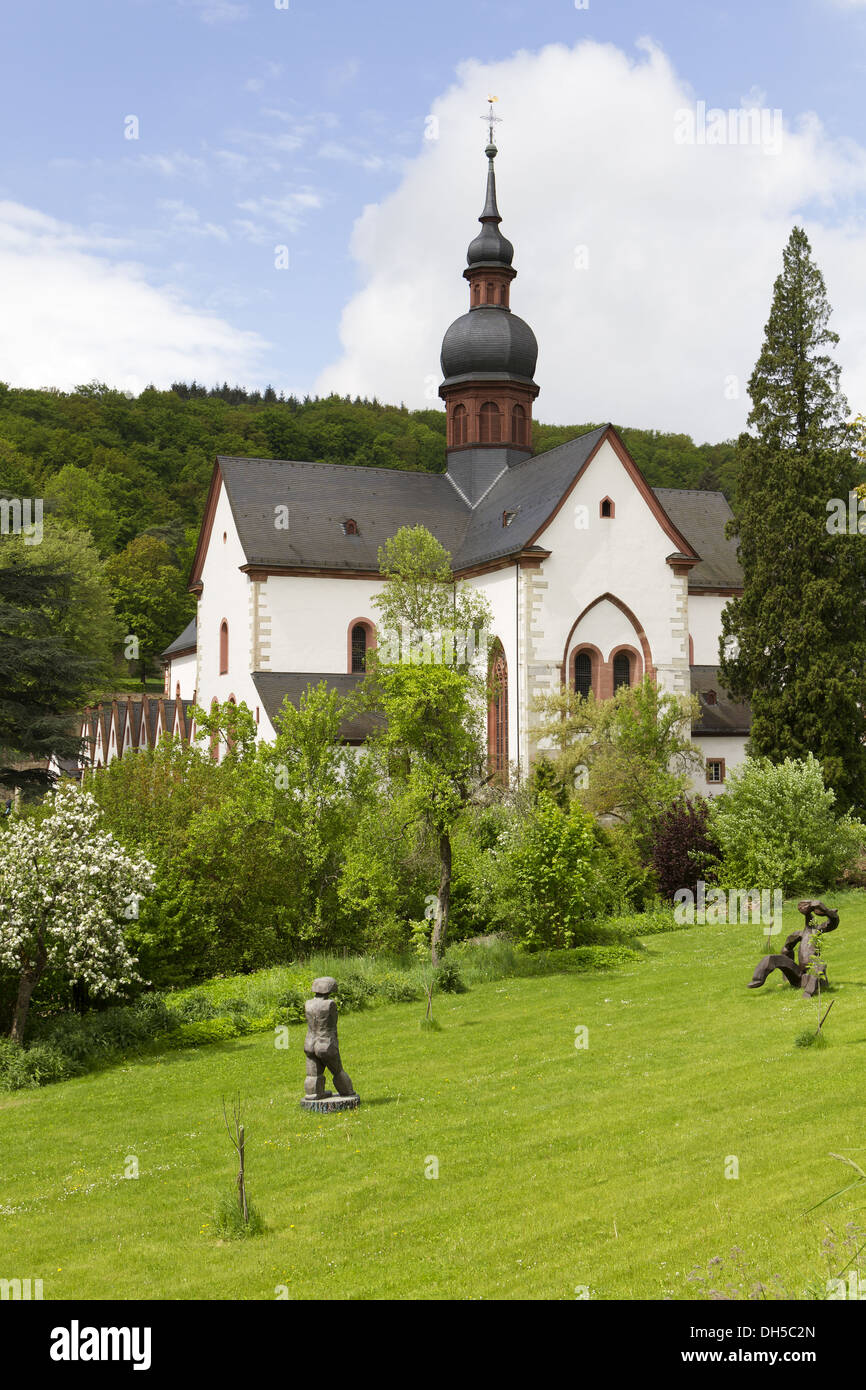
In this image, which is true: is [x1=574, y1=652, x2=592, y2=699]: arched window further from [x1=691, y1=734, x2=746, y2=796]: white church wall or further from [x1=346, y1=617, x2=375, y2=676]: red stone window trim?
[x1=346, y1=617, x2=375, y2=676]: red stone window trim

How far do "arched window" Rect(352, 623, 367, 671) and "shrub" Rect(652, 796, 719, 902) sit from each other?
49.3 feet

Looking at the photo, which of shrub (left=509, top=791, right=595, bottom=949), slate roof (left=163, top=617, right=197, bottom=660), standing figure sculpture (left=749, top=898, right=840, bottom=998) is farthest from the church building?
standing figure sculpture (left=749, top=898, right=840, bottom=998)

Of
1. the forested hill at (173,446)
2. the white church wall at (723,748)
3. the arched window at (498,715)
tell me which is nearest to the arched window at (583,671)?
the arched window at (498,715)

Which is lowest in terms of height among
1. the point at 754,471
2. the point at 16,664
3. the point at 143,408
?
the point at 16,664

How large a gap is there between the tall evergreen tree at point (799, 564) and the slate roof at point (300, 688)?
1111cm

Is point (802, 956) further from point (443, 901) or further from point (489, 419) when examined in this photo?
point (489, 419)

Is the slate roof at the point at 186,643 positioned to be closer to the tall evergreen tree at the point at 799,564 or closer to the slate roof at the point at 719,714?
the slate roof at the point at 719,714

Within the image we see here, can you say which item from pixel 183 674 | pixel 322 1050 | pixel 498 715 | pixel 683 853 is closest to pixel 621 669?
pixel 498 715

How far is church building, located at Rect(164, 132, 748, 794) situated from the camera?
120 ft

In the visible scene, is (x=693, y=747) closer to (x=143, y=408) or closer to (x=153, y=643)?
(x=153, y=643)

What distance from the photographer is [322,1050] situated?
44.7 ft
